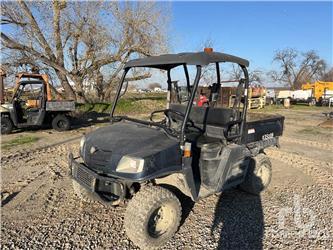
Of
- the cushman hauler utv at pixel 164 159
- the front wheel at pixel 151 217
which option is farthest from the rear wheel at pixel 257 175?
the front wheel at pixel 151 217

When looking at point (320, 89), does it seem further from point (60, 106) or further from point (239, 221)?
point (239, 221)

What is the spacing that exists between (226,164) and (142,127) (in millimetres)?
1115

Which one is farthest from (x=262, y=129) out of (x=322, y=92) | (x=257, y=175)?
(x=322, y=92)

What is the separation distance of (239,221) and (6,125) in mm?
8267

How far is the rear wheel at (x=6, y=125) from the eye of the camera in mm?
9544

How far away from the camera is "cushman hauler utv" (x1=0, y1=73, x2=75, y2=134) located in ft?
32.0

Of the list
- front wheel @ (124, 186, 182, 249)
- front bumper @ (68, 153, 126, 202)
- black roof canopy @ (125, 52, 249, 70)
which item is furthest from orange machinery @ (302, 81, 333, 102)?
front bumper @ (68, 153, 126, 202)

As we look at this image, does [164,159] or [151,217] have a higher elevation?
[164,159]

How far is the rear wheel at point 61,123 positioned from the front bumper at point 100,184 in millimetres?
7332

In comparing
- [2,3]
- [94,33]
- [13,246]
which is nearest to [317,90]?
[94,33]

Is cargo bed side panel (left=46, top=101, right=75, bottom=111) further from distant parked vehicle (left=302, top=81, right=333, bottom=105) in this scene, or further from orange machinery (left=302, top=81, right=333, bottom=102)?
orange machinery (left=302, top=81, right=333, bottom=102)

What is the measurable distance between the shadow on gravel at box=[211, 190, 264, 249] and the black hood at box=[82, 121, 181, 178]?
1.05m

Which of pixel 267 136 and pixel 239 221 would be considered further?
pixel 267 136

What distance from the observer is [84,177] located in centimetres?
331
